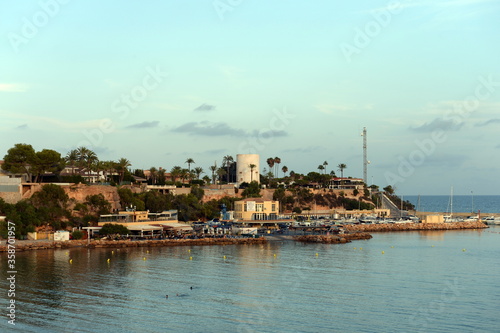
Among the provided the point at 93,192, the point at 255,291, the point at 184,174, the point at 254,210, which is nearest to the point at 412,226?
the point at 254,210

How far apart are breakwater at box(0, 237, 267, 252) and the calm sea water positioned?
11.5 ft

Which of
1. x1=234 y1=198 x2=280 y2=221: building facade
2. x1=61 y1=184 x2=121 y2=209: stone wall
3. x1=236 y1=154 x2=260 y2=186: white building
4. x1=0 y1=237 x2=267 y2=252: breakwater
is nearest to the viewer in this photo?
x1=0 y1=237 x2=267 y2=252: breakwater

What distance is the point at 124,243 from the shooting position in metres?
85.0

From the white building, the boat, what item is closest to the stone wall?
the white building

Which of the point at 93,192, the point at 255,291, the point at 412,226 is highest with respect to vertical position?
the point at 93,192

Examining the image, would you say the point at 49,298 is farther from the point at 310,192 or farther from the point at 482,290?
the point at 310,192

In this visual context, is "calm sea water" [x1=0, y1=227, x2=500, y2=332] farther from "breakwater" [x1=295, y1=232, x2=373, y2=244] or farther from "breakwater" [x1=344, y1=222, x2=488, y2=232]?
"breakwater" [x1=344, y1=222, x2=488, y2=232]

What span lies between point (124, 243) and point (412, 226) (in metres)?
67.6

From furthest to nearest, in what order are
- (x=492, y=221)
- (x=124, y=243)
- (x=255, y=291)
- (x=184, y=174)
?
(x=492, y=221) < (x=184, y=174) < (x=124, y=243) < (x=255, y=291)

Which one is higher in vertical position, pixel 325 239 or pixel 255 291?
pixel 325 239

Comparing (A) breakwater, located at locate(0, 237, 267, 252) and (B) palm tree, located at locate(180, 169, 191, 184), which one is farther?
(B) palm tree, located at locate(180, 169, 191, 184)

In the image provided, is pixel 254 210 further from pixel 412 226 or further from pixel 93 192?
pixel 412 226

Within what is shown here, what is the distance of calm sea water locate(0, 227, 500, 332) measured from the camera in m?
40.5

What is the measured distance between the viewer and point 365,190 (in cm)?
16050
